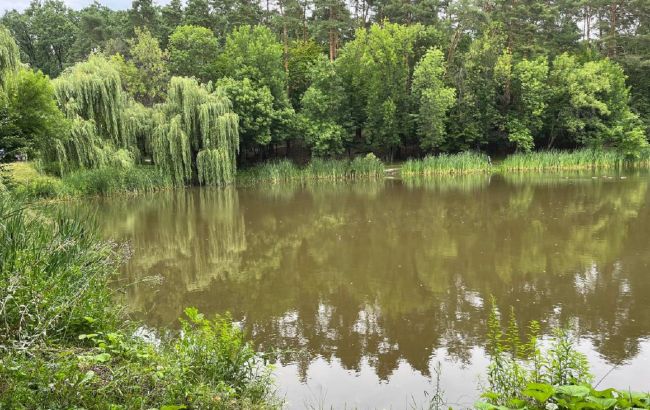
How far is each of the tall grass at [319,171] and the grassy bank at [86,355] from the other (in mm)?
20719

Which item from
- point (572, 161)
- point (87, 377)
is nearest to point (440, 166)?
point (572, 161)

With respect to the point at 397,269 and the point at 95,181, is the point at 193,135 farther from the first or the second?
the point at 397,269

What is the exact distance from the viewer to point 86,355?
3.26 metres

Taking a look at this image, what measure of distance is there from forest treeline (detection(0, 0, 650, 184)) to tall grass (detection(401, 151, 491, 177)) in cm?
212

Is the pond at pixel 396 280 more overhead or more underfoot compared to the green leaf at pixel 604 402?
more underfoot

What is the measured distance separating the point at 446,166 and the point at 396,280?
20099 millimetres

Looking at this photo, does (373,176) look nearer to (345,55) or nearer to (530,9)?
(345,55)

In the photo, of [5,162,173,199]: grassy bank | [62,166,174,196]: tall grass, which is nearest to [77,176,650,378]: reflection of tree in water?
[5,162,173,199]: grassy bank

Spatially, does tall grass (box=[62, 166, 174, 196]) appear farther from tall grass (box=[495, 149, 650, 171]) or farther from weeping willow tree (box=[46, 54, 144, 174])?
tall grass (box=[495, 149, 650, 171])

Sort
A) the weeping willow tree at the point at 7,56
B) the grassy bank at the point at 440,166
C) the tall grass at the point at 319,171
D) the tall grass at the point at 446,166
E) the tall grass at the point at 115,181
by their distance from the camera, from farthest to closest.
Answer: the tall grass at the point at 446,166
the grassy bank at the point at 440,166
the tall grass at the point at 319,171
the tall grass at the point at 115,181
the weeping willow tree at the point at 7,56

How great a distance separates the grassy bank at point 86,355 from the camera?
2689mm

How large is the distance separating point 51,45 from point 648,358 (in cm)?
5554

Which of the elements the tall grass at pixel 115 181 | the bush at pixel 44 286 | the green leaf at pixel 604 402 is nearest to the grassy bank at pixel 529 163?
the tall grass at pixel 115 181

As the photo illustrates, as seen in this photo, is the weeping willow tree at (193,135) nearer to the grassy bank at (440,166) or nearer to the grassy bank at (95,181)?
the grassy bank at (95,181)
